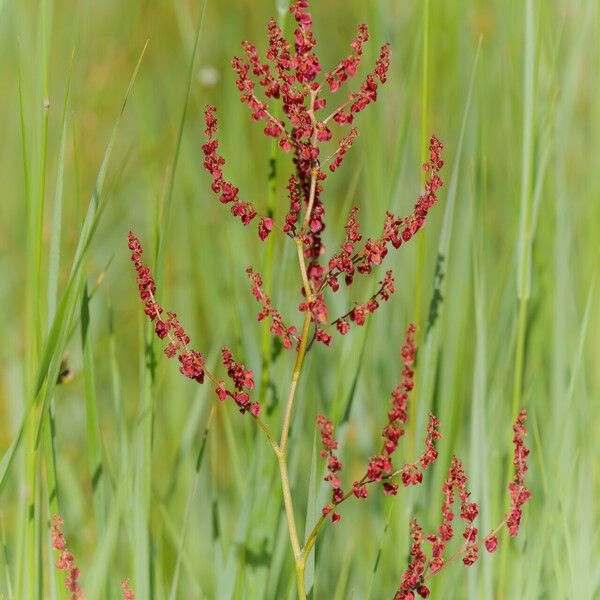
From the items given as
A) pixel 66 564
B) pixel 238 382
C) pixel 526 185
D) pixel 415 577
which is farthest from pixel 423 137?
pixel 66 564

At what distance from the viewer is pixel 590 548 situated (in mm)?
1312

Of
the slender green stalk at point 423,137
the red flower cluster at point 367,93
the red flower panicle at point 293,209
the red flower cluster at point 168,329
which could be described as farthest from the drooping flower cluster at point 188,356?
the slender green stalk at point 423,137

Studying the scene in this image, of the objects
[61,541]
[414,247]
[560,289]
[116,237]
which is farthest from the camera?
[116,237]

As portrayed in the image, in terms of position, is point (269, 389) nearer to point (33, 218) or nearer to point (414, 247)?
point (33, 218)

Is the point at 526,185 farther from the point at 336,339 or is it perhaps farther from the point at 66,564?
the point at 336,339

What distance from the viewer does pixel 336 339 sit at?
79.2 inches

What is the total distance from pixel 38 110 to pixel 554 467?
0.84 meters

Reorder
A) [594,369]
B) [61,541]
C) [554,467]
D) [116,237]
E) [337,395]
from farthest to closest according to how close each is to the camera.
Answer: [116,237] < [594,369] < [554,467] < [337,395] < [61,541]

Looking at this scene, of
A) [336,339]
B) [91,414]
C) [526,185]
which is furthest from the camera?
[336,339]

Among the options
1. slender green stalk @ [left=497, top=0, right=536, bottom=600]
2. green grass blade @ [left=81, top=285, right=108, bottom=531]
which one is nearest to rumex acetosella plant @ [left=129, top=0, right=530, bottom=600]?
green grass blade @ [left=81, top=285, right=108, bottom=531]

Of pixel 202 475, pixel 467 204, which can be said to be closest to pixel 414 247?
pixel 467 204

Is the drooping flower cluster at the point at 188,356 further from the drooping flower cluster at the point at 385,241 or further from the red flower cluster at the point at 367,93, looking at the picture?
the red flower cluster at the point at 367,93

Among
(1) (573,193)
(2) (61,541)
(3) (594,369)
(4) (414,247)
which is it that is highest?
(1) (573,193)

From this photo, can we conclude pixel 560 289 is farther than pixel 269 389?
Yes
